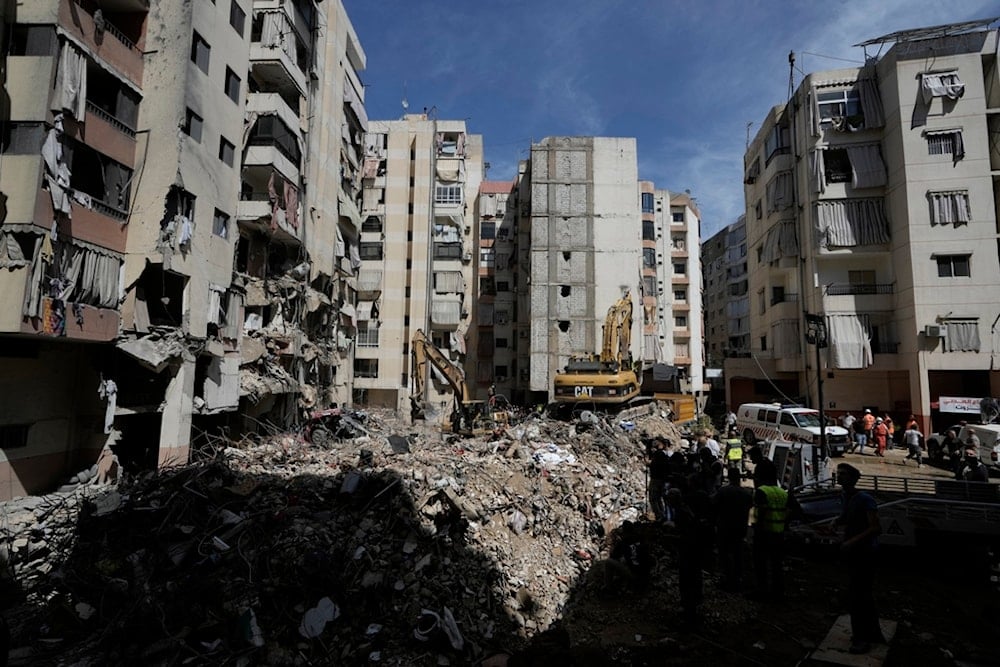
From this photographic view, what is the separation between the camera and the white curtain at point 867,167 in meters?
24.0

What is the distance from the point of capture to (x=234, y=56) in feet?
53.1

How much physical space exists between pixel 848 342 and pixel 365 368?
88.4ft

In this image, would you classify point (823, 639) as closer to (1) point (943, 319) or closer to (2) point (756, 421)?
(2) point (756, 421)

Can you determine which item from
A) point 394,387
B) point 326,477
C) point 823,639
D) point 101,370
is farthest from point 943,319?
point 101,370

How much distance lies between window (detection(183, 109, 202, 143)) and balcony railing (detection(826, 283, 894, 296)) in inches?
1062

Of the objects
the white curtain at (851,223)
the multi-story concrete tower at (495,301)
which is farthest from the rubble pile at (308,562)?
the multi-story concrete tower at (495,301)

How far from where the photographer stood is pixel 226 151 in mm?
15930

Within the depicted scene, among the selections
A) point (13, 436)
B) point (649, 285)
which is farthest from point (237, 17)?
point (649, 285)

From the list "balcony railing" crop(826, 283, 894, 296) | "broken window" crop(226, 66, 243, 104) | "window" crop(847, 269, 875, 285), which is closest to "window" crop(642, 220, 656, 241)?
"window" crop(847, 269, 875, 285)

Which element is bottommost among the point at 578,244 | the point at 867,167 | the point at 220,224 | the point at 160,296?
the point at 160,296

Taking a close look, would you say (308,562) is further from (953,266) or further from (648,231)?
(648,231)

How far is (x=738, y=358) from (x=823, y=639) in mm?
25675

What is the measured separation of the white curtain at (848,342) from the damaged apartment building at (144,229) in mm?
24245

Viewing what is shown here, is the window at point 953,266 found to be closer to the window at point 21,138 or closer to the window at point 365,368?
the window at point 365,368
